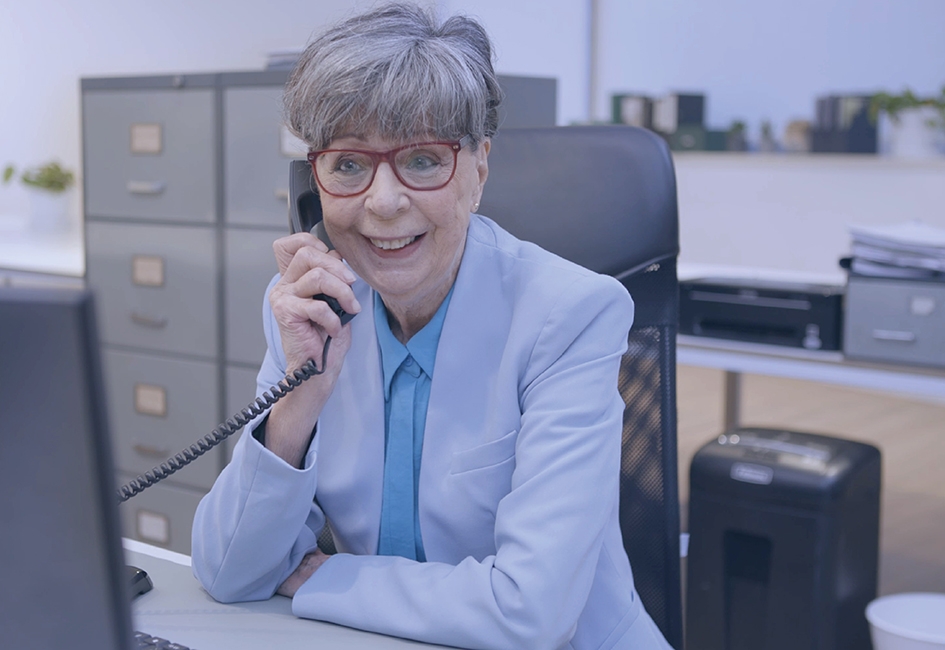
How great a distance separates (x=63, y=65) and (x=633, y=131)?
11.4ft

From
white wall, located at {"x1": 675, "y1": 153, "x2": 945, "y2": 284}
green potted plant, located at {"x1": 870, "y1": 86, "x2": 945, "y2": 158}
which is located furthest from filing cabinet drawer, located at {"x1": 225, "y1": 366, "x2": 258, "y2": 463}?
green potted plant, located at {"x1": 870, "y1": 86, "x2": 945, "y2": 158}

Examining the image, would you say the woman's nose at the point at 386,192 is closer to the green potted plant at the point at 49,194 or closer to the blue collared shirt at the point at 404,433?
the blue collared shirt at the point at 404,433

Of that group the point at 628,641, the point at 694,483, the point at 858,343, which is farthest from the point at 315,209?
the point at 858,343

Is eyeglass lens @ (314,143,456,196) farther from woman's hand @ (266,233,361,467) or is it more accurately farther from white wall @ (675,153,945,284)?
white wall @ (675,153,945,284)

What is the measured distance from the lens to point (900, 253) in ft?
7.30

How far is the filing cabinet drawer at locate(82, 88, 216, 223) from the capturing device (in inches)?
108

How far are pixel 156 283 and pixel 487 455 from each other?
203 centimetres

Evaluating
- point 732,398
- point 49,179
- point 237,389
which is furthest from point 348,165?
point 49,179

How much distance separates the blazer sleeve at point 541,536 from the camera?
0.95 metres

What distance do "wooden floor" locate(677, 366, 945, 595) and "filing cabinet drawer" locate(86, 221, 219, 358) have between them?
1.42 m

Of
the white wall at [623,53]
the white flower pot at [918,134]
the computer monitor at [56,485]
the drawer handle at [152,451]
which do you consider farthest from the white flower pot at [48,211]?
the computer monitor at [56,485]

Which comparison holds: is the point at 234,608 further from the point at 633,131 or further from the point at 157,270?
the point at 157,270

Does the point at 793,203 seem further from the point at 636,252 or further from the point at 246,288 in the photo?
the point at 636,252

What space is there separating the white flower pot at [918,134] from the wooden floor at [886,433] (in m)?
1.26
